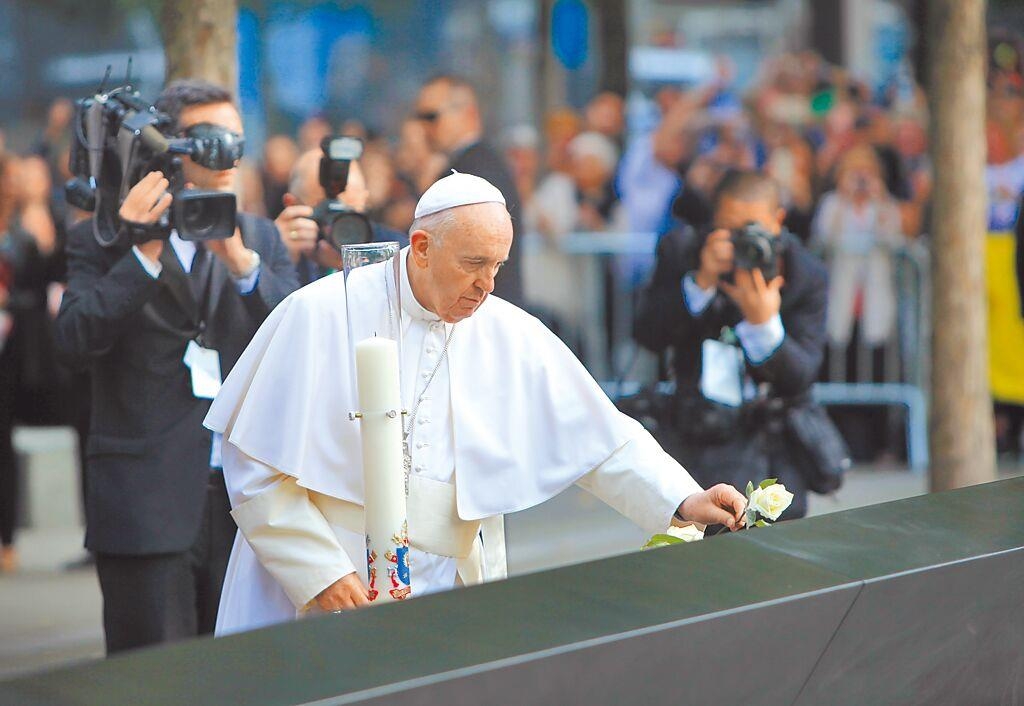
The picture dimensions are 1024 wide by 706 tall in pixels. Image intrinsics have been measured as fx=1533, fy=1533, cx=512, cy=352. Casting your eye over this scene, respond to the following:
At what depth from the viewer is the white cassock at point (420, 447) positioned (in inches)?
124

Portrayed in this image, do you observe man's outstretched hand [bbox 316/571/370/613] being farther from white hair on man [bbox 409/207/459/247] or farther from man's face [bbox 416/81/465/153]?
man's face [bbox 416/81/465/153]

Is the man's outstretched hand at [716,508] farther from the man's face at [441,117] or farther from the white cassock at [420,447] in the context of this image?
the man's face at [441,117]

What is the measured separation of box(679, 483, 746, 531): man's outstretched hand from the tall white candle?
2.23ft

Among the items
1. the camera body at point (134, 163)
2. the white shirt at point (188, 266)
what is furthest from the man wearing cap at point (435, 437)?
the white shirt at point (188, 266)

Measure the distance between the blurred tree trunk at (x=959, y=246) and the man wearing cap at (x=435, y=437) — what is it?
3.42 meters

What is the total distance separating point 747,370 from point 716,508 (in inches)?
83.6

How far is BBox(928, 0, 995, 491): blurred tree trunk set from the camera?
6.45 meters

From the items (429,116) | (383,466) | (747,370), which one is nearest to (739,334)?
(747,370)

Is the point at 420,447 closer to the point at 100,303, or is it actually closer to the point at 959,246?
the point at 100,303

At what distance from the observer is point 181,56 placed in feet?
16.6

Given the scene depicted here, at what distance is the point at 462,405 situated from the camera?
3385mm

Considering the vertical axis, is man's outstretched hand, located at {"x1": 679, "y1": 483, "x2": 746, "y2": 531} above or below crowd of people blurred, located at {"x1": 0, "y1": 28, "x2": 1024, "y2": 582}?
below

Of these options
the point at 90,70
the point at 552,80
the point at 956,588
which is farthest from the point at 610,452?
the point at 552,80

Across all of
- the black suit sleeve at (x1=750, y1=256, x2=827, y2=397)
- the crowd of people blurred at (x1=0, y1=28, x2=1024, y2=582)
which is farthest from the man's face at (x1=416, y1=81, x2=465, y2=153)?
the black suit sleeve at (x1=750, y1=256, x2=827, y2=397)
